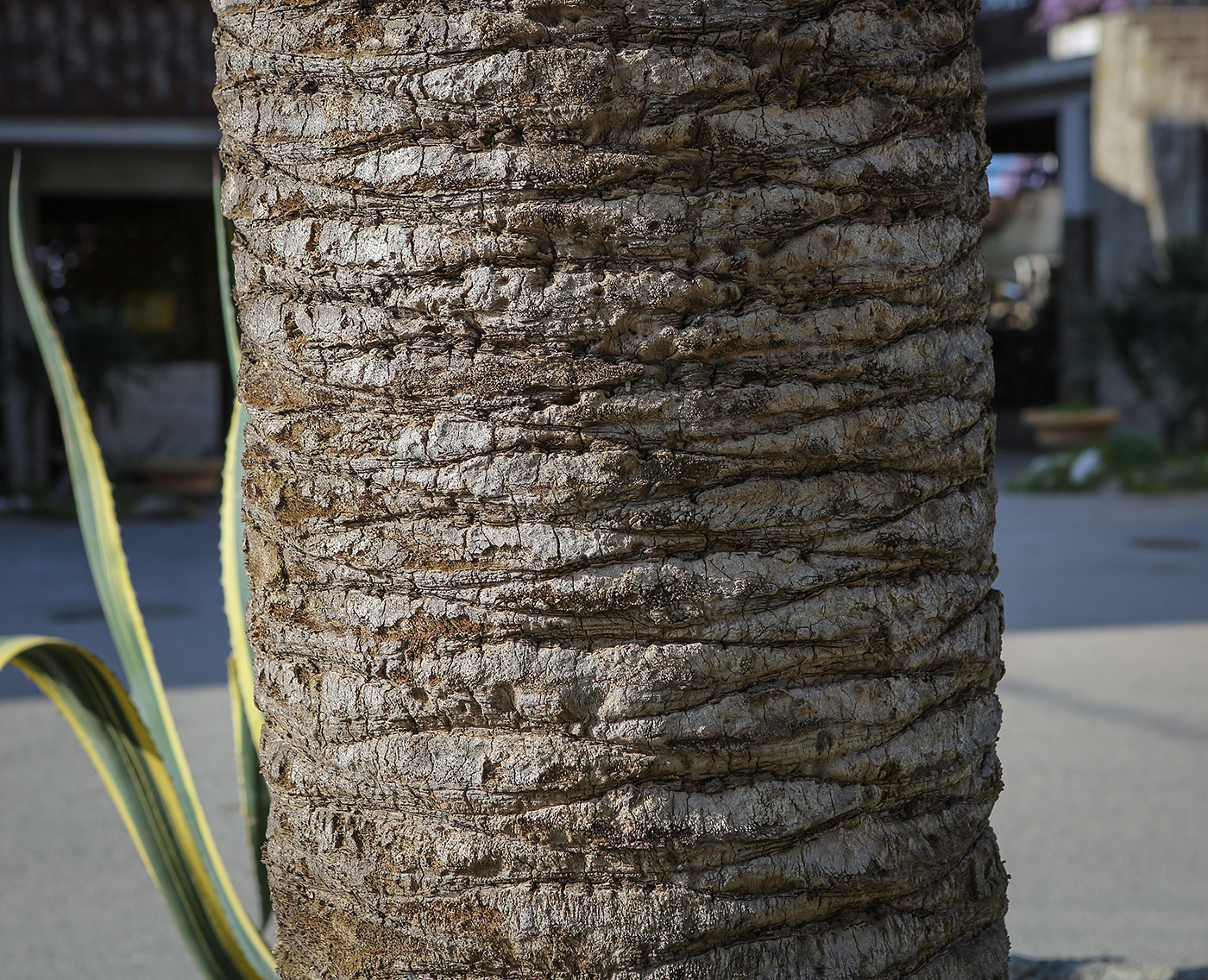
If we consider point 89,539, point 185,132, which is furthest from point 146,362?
point 89,539

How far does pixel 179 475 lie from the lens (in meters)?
11.2

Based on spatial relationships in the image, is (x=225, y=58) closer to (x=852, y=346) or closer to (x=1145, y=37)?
(x=852, y=346)

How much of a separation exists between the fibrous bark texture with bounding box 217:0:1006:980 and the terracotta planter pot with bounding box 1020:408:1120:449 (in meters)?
12.1

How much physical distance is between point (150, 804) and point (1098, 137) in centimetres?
1339

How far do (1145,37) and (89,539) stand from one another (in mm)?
12989

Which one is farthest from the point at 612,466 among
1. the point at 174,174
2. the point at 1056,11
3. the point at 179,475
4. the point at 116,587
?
the point at 1056,11

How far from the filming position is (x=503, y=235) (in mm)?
1016

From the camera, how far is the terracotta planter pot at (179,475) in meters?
11.1

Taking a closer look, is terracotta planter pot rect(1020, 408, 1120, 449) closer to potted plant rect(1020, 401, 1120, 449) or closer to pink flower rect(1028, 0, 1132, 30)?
potted plant rect(1020, 401, 1120, 449)

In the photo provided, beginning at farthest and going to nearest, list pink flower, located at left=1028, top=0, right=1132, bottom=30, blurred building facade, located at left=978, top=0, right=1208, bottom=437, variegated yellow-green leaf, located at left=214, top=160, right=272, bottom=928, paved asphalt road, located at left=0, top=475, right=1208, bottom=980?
pink flower, located at left=1028, top=0, right=1132, bottom=30 < blurred building facade, located at left=978, top=0, right=1208, bottom=437 < paved asphalt road, located at left=0, top=475, right=1208, bottom=980 < variegated yellow-green leaf, located at left=214, top=160, right=272, bottom=928

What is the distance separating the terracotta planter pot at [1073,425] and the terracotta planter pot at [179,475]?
8.00 metres

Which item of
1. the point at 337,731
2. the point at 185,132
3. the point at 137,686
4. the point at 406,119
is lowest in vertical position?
the point at 137,686

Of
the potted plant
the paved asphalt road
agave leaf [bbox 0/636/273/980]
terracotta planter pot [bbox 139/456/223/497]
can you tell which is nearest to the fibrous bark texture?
agave leaf [bbox 0/636/273/980]

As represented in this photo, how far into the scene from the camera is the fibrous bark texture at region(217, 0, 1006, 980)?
1.01 m
